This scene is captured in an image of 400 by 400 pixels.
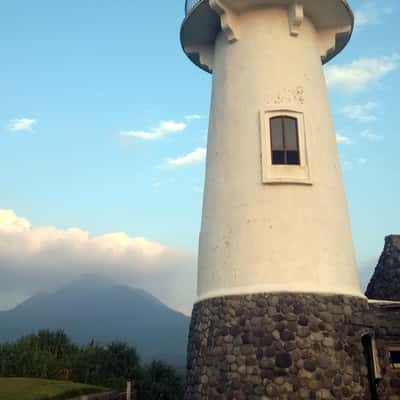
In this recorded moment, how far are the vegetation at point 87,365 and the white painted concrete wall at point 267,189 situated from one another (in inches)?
269

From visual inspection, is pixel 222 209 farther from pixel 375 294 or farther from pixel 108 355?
pixel 108 355

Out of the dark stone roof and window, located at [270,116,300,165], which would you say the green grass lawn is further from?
the dark stone roof

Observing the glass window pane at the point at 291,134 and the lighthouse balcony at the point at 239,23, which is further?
the lighthouse balcony at the point at 239,23

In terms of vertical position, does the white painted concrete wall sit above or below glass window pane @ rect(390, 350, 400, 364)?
above

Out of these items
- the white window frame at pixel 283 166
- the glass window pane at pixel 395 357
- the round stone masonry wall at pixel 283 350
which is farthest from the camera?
the white window frame at pixel 283 166

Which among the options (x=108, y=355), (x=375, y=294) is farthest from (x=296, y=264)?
(x=108, y=355)

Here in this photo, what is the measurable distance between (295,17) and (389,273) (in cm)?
743

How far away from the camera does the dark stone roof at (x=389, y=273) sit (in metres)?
13.5

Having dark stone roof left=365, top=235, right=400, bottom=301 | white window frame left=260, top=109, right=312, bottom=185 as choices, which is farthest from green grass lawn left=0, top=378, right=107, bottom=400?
dark stone roof left=365, top=235, right=400, bottom=301

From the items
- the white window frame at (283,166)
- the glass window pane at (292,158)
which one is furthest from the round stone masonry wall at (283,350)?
the glass window pane at (292,158)

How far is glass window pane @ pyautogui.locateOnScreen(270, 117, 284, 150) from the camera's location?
37.1 feet

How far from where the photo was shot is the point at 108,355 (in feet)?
58.7

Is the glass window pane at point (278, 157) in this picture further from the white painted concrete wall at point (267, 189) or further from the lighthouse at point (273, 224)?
the white painted concrete wall at point (267, 189)

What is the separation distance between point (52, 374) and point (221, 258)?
7820mm
